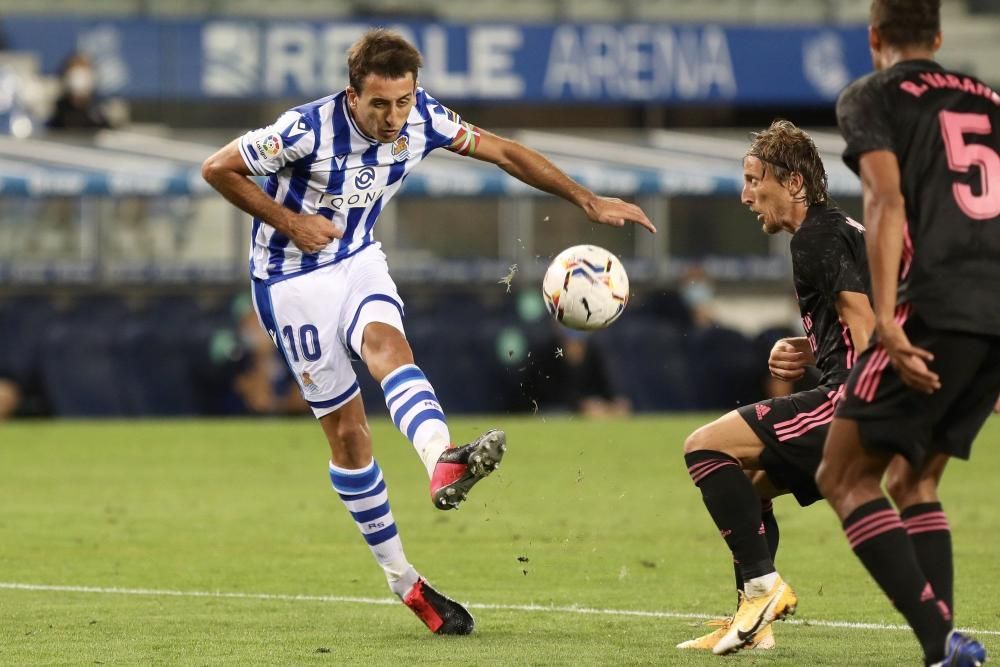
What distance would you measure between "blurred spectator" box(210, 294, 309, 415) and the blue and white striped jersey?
534 inches

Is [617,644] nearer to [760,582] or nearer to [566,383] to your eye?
[760,582]

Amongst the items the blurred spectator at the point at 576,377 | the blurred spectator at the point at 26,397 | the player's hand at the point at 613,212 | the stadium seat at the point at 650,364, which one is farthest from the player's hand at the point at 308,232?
the stadium seat at the point at 650,364

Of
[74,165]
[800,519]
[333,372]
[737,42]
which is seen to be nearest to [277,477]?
[800,519]

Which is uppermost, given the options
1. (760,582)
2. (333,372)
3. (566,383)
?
(333,372)

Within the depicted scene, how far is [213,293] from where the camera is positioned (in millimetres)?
22938

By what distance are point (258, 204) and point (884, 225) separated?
8.89 ft

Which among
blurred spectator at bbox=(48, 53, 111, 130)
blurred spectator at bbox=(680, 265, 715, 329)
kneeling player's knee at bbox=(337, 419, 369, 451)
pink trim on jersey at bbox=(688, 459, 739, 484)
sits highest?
pink trim on jersey at bbox=(688, 459, 739, 484)

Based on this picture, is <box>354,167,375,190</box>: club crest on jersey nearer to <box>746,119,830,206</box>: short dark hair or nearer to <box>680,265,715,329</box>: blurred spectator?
<box>746,119,830,206</box>: short dark hair

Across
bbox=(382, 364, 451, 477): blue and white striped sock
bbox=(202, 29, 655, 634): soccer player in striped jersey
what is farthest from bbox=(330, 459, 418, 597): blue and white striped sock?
bbox=(382, 364, 451, 477): blue and white striped sock

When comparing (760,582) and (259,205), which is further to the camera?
(259,205)

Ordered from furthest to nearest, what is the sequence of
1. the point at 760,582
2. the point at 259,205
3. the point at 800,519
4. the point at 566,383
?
the point at 566,383
the point at 800,519
the point at 259,205
the point at 760,582

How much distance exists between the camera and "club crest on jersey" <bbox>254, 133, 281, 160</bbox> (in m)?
6.84

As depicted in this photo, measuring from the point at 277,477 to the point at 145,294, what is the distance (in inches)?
368

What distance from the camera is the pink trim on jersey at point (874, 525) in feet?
17.0
